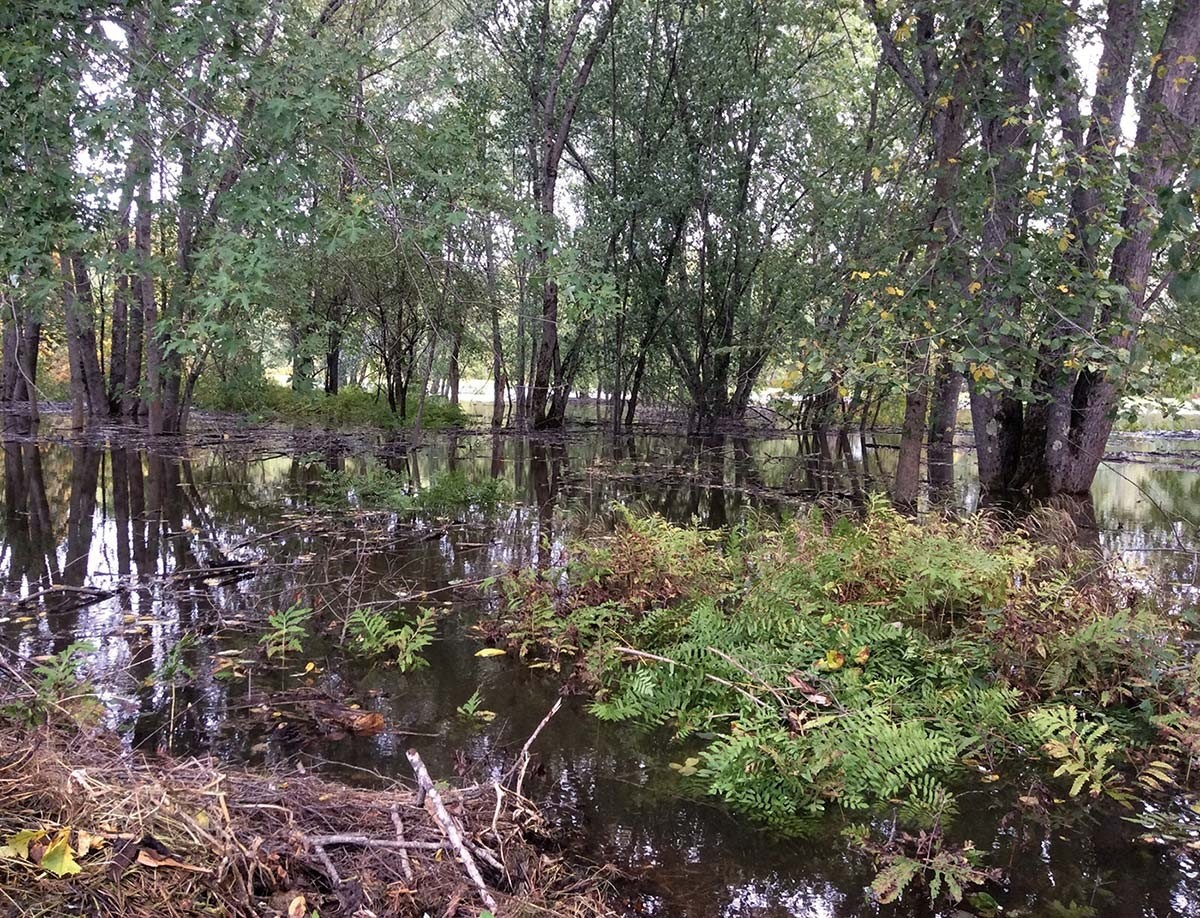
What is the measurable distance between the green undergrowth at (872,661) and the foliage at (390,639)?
0.59m

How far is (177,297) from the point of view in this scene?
648cm

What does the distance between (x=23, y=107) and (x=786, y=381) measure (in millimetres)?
5700

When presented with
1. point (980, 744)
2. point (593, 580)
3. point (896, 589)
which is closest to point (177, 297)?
point (593, 580)

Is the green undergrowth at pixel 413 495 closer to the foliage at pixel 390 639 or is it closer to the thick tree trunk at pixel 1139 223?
the foliage at pixel 390 639

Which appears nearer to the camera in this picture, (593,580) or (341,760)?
(341,760)

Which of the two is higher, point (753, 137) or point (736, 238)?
point (753, 137)

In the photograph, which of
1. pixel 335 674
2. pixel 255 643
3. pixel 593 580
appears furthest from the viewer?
pixel 593 580

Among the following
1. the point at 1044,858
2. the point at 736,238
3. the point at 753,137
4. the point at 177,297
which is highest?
the point at 753,137

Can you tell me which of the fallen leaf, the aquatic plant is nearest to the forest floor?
the fallen leaf

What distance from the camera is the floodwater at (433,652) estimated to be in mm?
3049

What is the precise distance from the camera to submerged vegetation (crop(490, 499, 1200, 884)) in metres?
3.60

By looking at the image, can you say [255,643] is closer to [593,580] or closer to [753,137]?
[593,580]

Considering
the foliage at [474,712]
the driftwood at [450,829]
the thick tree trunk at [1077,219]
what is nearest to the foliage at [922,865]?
the driftwood at [450,829]

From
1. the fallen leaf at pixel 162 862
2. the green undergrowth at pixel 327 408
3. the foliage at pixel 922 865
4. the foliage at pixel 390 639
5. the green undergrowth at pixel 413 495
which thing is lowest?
the foliage at pixel 922 865
